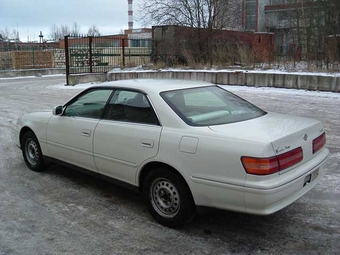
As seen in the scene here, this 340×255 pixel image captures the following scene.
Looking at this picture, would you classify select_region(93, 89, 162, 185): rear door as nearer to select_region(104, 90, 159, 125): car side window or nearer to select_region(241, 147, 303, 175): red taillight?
select_region(104, 90, 159, 125): car side window

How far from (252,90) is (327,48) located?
14.2 ft

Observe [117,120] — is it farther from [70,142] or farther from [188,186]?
[188,186]

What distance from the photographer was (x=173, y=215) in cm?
378

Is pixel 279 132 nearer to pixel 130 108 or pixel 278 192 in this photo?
pixel 278 192

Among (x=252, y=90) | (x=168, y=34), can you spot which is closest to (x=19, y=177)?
(x=252, y=90)

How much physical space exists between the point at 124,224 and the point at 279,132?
72.6 inches

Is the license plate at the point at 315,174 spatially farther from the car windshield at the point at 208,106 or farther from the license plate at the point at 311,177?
the car windshield at the point at 208,106

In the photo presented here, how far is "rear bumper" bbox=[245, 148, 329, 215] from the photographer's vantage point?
124 inches

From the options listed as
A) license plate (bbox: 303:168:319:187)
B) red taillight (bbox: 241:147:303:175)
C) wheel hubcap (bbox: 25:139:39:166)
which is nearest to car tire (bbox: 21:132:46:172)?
wheel hubcap (bbox: 25:139:39:166)

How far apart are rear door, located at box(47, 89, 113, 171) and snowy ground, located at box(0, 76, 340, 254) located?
1.52 ft

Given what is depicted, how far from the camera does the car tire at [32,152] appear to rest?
554 centimetres

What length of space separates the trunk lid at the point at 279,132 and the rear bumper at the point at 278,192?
103 millimetres

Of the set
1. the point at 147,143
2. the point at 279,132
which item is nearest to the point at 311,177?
the point at 279,132

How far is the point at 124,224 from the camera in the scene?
3920 millimetres
